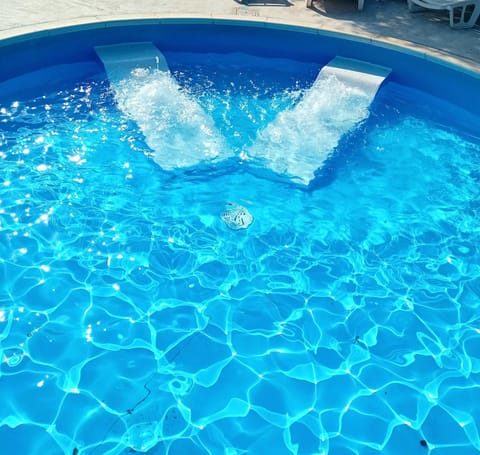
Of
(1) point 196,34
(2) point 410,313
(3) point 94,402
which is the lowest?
(3) point 94,402

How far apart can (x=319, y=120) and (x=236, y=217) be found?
164 centimetres

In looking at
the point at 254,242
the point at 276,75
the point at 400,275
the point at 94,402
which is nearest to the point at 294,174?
the point at 254,242

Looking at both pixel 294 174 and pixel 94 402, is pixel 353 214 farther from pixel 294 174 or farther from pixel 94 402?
pixel 94 402

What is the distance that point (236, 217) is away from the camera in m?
3.89

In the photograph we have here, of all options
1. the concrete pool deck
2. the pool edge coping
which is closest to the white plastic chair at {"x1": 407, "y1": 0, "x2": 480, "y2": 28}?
the concrete pool deck

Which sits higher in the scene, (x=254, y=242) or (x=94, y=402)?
(x=254, y=242)

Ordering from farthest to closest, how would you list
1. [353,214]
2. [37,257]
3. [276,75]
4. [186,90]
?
[276,75]
[186,90]
[353,214]
[37,257]

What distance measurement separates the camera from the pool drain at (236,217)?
3816 mm

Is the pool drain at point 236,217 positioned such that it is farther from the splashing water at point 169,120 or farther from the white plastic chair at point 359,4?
the white plastic chair at point 359,4

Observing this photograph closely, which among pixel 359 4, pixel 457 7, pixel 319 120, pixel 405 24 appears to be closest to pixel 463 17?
pixel 457 7

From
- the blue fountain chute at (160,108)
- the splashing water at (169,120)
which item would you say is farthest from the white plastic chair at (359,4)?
the splashing water at (169,120)

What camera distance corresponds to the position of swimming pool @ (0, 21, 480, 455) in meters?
2.69

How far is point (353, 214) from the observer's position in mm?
4000

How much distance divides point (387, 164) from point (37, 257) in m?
3.04
